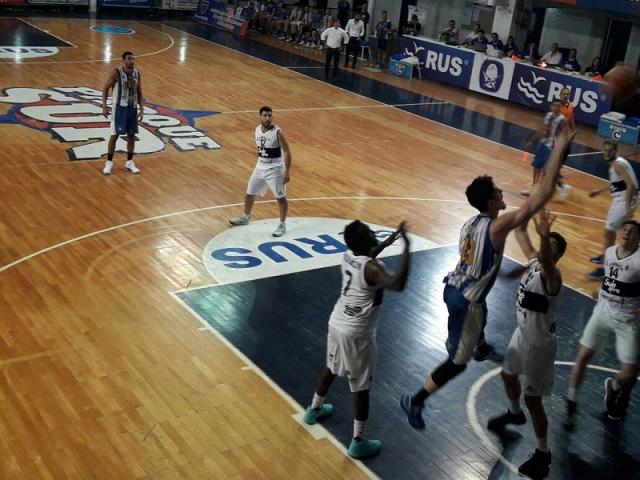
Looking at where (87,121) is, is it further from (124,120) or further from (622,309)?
(622,309)

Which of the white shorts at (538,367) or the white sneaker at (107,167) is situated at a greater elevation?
the white shorts at (538,367)

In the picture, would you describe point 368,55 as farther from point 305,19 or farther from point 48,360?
point 48,360

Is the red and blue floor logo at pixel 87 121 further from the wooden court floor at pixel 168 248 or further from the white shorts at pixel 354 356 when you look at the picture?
the white shorts at pixel 354 356

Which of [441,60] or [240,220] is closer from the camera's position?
[240,220]

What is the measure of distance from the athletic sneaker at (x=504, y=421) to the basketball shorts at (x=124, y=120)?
8042 millimetres

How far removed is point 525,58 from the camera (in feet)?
74.0

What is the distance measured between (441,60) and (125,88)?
1413cm

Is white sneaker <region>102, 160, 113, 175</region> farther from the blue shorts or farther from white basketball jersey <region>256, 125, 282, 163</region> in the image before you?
the blue shorts

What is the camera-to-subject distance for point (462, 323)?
598cm

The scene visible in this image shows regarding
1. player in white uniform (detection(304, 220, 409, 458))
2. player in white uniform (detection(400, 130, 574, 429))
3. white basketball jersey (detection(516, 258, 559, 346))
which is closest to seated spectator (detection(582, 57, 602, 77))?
player in white uniform (detection(400, 130, 574, 429))

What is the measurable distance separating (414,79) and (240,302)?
1729 centimetres

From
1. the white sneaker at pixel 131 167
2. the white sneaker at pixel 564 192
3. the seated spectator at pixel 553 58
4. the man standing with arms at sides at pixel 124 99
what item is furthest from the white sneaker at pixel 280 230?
the seated spectator at pixel 553 58

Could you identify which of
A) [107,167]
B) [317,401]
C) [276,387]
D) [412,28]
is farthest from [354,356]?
[412,28]

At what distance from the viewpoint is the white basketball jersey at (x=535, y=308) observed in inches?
227
